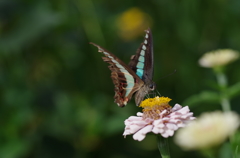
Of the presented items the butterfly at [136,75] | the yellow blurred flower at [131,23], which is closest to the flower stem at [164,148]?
the butterfly at [136,75]

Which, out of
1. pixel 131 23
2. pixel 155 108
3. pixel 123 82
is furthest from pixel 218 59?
pixel 131 23

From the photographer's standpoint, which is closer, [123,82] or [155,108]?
[155,108]

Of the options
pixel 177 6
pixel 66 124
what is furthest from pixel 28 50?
pixel 177 6

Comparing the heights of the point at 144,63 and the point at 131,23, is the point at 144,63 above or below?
below

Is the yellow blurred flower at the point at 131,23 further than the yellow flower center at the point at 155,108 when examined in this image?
Yes

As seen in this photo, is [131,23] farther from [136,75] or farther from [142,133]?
[142,133]

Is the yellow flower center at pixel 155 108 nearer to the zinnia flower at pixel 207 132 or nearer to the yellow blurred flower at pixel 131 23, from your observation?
the zinnia flower at pixel 207 132
